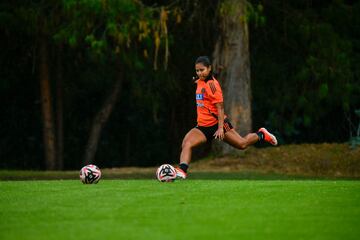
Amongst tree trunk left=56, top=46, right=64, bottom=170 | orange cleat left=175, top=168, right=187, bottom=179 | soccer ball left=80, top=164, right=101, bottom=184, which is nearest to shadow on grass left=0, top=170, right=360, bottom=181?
orange cleat left=175, top=168, right=187, bottom=179

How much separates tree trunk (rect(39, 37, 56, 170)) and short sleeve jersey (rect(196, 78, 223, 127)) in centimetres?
1300

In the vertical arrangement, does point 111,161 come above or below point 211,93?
below

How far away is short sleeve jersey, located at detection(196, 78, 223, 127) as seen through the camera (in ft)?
42.8

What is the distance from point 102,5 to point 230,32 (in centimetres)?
385

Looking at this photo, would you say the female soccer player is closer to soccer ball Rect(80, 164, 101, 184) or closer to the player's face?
the player's face

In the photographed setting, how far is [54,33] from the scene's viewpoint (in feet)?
75.7

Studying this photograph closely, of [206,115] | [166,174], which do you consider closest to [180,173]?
[166,174]

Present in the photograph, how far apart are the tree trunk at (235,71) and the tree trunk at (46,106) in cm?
640

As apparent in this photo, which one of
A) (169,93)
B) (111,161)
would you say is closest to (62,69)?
(169,93)

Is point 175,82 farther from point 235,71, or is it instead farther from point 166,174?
point 166,174

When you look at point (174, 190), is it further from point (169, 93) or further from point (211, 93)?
point (169, 93)

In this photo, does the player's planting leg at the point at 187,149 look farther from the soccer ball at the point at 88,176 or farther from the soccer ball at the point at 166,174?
the soccer ball at the point at 88,176

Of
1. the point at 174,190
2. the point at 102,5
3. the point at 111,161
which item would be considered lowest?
the point at 111,161

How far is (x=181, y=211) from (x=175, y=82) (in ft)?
54.3
